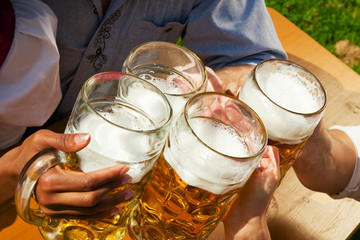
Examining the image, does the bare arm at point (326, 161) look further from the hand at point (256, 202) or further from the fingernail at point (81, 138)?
the fingernail at point (81, 138)

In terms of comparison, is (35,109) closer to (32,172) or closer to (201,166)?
(32,172)

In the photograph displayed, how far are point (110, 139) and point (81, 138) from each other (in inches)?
1.4

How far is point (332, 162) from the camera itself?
3.62ft

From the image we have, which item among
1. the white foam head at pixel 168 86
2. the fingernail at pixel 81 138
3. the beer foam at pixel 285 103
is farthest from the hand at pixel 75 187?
the beer foam at pixel 285 103

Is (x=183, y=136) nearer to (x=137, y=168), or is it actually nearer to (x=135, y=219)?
(x=137, y=168)

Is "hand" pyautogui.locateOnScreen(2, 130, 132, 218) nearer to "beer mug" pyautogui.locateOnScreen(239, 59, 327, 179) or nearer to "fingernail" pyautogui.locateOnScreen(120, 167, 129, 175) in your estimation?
"fingernail" pyautogui.locateOnScreen(120, 167, 129, 175)

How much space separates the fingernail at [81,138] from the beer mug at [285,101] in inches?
11.6

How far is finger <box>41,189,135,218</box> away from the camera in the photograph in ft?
1.98

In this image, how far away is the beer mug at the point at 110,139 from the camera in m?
0.56

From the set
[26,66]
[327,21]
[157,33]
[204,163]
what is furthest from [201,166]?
[327,21]

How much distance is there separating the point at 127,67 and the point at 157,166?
17 cm

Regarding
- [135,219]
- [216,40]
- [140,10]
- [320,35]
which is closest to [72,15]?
[140,10]

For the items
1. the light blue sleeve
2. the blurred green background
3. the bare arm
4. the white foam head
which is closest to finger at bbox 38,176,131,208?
the white foam head

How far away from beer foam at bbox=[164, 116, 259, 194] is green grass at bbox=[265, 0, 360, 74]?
2.46m
